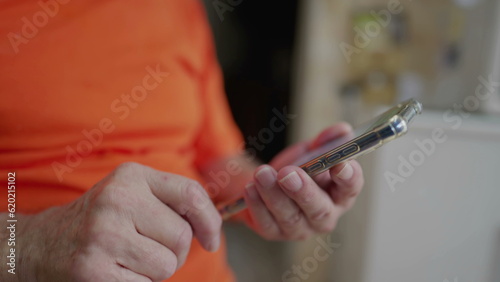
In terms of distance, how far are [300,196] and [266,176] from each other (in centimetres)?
4

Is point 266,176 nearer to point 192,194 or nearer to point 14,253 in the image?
point 192,194

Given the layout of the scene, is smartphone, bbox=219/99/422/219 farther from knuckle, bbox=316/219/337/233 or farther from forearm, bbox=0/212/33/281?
forearm, bbox=0/212/33/281

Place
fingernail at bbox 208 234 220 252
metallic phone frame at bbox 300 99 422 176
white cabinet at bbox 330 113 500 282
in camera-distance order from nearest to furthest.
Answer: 1. metallic phone frame at bbox 300 99 422 176
2. fingernail at bbox 208 234 220 252
3. white cabinet at bbox 330 113 500 282

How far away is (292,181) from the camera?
35 centimetres

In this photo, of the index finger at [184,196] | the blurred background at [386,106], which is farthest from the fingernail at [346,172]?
the blurred background at [386,106]

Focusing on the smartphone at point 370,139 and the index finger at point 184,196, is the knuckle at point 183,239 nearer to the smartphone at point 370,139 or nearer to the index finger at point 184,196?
the index finger at point 184,196

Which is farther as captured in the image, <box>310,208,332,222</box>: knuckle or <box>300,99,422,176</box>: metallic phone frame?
<box>310,208,332,222</box>: knuckle

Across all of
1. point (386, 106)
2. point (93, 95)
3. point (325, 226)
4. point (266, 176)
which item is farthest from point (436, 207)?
point (93, 95)

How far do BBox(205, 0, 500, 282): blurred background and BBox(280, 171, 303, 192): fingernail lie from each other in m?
0.61

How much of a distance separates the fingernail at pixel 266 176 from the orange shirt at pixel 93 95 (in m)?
0.18

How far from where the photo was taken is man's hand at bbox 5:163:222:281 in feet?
1.01

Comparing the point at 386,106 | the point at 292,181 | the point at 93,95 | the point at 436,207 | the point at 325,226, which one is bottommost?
the point at 436,207

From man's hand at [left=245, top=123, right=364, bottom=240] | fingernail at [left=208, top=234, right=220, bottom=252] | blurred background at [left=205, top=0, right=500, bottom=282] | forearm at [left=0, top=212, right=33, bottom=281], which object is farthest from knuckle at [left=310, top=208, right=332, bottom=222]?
blurred background at [left=205, top=0, right=500, bottom=282]

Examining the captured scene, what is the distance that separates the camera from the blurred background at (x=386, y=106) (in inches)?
35.1
